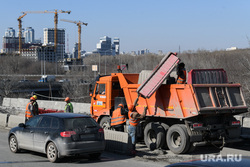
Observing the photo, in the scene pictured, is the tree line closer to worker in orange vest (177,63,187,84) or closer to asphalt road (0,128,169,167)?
worker in orange vest (177,63,187,84)

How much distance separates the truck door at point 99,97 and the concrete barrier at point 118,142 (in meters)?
3.02

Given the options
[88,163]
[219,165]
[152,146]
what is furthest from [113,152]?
[219,165]

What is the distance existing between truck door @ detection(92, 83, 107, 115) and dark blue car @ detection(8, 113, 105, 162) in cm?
505

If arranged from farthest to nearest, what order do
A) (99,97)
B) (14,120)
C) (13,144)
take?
(14,120), (99,97), (13,144)

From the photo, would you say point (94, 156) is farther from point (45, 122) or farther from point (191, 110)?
point (191, 110)

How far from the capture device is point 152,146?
43.8 ft

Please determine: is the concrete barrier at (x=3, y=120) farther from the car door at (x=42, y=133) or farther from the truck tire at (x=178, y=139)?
the truck tire at (x=178, y=139)

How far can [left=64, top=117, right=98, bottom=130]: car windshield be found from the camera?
1083 centimetres

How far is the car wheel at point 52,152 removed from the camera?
10711 millimetres

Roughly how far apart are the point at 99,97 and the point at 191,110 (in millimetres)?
5823

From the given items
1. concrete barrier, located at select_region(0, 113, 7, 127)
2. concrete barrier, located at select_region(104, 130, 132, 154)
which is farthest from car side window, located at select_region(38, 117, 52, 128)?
concrete barrier, located at select_region(0, 113, 7, 127)

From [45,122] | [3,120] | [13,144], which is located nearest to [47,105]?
[3,120]

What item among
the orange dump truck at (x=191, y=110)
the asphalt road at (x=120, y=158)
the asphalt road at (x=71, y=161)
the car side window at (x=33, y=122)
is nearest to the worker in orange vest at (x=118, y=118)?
the orange dump truck at (x=191, y=110)

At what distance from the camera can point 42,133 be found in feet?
36.7
